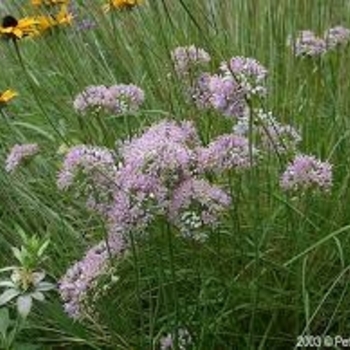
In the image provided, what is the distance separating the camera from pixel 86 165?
1.51 meters

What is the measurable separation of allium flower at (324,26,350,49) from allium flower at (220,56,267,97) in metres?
0.81

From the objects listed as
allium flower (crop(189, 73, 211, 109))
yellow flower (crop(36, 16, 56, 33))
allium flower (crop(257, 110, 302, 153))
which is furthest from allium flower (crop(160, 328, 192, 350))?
yellow flower (crop(36, 16, 56, 33))

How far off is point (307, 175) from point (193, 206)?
0.86 feet

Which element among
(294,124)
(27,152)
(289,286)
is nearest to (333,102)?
(294,124)

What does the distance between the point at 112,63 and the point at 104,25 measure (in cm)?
32

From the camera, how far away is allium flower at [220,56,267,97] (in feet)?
5.08

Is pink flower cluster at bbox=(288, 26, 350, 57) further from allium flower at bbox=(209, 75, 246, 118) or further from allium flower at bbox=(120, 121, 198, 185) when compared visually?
allium flower at bbox=(120, 121, 198, 185)

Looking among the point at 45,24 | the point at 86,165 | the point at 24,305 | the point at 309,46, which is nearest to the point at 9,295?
the point at 24,305

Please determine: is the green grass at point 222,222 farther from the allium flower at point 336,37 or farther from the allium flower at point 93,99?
the allium flower at point 93,99

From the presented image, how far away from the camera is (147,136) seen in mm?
1488

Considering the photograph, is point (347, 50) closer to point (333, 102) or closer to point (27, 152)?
point (333, 102)

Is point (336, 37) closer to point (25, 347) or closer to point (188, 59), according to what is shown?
point (188, 59)

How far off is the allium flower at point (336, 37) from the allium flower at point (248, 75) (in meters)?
0.81

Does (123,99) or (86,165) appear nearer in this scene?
(86,165)
